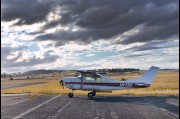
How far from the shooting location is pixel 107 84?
3538 cm

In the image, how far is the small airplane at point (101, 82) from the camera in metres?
35.0

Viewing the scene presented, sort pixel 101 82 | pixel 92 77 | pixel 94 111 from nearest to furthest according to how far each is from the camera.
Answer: pixel 94 111 → pixel 101 82 → pixel 92 77

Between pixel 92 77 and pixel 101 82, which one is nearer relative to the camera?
pixel 101 82

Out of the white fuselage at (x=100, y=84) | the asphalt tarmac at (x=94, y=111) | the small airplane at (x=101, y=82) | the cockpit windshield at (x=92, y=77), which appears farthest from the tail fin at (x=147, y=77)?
the asphalt tarmac at (x=94, y=111)

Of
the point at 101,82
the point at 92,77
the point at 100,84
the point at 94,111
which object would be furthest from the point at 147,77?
the point at 94,111

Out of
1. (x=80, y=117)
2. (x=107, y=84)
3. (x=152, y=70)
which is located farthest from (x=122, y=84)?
(x=80, y=117)

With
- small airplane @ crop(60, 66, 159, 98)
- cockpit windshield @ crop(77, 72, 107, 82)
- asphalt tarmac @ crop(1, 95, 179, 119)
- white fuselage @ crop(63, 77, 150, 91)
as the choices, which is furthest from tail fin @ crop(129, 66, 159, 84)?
asphalt tarmac @ crop(1, 95, 179, 119)

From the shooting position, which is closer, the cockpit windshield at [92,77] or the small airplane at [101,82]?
the small airplane at [101,82]

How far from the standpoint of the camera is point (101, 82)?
35.5 m

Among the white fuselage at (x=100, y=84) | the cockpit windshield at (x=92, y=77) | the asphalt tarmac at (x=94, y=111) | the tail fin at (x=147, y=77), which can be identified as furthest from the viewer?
the cockpit windshield at (x=92, y=77)

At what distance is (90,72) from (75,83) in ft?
7.66

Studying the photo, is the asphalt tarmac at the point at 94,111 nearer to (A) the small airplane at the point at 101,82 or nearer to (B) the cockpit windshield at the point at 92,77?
(A) the small airplane at the point at 101,82

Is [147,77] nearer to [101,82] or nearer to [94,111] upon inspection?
[101,82]

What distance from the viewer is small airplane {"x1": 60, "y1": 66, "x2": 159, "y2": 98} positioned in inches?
1377
